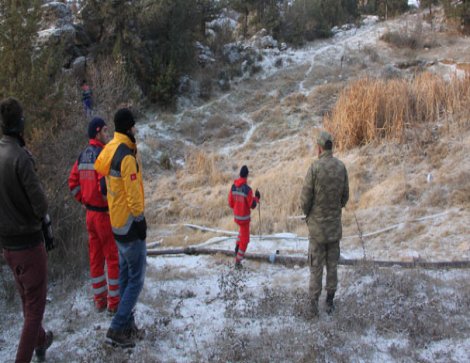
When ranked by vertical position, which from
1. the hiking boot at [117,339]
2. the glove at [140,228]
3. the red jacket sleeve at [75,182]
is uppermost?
the red jacket sleeve at [75,182]

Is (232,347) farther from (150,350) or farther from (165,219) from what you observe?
(165,219)

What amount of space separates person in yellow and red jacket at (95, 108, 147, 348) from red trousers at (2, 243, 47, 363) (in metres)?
0.58

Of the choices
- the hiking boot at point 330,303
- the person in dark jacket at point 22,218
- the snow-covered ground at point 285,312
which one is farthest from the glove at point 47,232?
the hiking boot at point 330,303

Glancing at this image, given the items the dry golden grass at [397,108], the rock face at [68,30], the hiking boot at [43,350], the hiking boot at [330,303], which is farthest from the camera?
the rock face at [68,30]

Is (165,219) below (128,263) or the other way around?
below

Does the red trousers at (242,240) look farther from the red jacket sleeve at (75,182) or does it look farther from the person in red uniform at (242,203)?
the red jacket sleeve at (75,182)

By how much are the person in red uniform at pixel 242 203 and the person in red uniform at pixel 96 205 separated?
2.53 m

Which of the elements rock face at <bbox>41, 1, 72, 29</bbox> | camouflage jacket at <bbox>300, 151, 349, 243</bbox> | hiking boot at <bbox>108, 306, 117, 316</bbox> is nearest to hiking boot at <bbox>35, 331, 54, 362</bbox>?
hiking boot at <bbox>108, 306, 117, 316</bbox>

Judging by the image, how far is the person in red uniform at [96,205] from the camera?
4145 mm

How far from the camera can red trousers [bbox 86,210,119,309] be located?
4.16 meters

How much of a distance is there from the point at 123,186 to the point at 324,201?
1.86 meters

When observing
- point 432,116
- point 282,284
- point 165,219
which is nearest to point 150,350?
point 282,284

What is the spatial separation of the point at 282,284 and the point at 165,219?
5866 millimetres

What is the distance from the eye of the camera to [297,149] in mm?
13031
